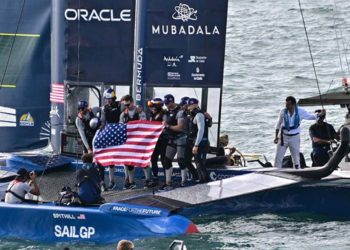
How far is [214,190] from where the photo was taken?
71.7 feet

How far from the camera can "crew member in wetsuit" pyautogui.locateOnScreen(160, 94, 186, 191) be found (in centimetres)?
2220

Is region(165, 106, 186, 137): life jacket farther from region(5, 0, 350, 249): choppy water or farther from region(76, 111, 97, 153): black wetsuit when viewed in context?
region(5, 0, 350, 249): choppy water

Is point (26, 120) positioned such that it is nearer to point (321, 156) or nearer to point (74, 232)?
point (74, 232)

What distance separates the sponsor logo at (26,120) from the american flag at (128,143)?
10.0 feet

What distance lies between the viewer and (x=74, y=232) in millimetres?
20938

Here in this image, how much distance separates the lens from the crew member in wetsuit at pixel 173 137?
22.2 m

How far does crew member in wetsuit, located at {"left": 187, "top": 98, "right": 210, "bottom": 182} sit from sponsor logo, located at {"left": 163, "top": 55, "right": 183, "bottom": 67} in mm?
1430

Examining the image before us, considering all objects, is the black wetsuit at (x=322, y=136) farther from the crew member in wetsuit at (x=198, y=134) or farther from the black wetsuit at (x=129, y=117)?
the black wetsuit at (x=129, y=117)

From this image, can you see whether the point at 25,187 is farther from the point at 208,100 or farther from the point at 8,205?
the point at 208,100

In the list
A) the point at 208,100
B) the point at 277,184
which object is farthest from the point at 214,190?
the point at 208,100

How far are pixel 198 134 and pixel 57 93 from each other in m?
3.33

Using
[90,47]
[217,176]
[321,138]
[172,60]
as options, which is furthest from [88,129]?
[321,138]

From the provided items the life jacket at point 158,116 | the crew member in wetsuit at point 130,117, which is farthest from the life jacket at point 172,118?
the crew member in wetsuit at point 130,117

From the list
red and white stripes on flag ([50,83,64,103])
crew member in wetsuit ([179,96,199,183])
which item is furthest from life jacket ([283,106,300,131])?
red and white stripes on flag ([50,83,64,103])
